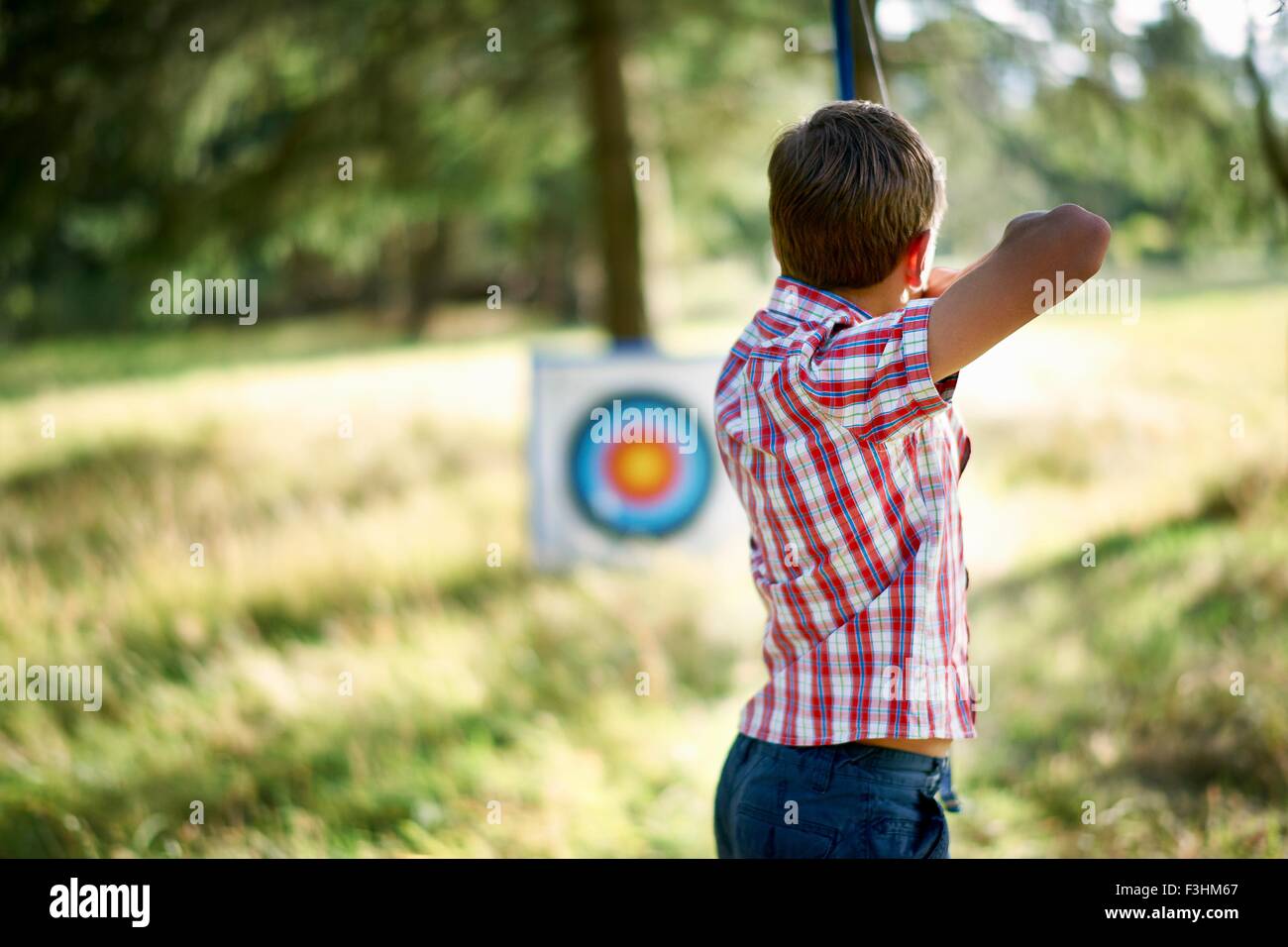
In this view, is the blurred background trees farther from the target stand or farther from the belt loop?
the belt loop

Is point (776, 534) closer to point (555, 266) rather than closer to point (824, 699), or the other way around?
point (824, 699)

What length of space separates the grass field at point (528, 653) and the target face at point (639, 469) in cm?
36

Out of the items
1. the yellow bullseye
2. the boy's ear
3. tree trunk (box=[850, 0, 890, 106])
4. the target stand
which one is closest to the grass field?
the target stand

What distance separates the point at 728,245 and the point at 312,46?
51.9 feet

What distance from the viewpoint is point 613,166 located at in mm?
6320

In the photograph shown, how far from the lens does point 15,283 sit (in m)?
6.29

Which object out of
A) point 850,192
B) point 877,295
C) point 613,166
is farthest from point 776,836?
point 613,166

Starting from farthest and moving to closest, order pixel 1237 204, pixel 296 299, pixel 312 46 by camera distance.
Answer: pixel 296 299, pixel 312 46, pixel 1237 204

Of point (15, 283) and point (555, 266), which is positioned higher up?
point (555, 266)

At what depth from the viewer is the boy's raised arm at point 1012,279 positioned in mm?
1136

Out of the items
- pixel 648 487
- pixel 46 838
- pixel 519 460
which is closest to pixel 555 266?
pixel 519 460

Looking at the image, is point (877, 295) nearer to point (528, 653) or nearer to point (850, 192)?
point (850, 192)

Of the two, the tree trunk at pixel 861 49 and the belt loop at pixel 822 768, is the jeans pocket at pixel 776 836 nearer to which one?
the belt loop at pixel 822 768
